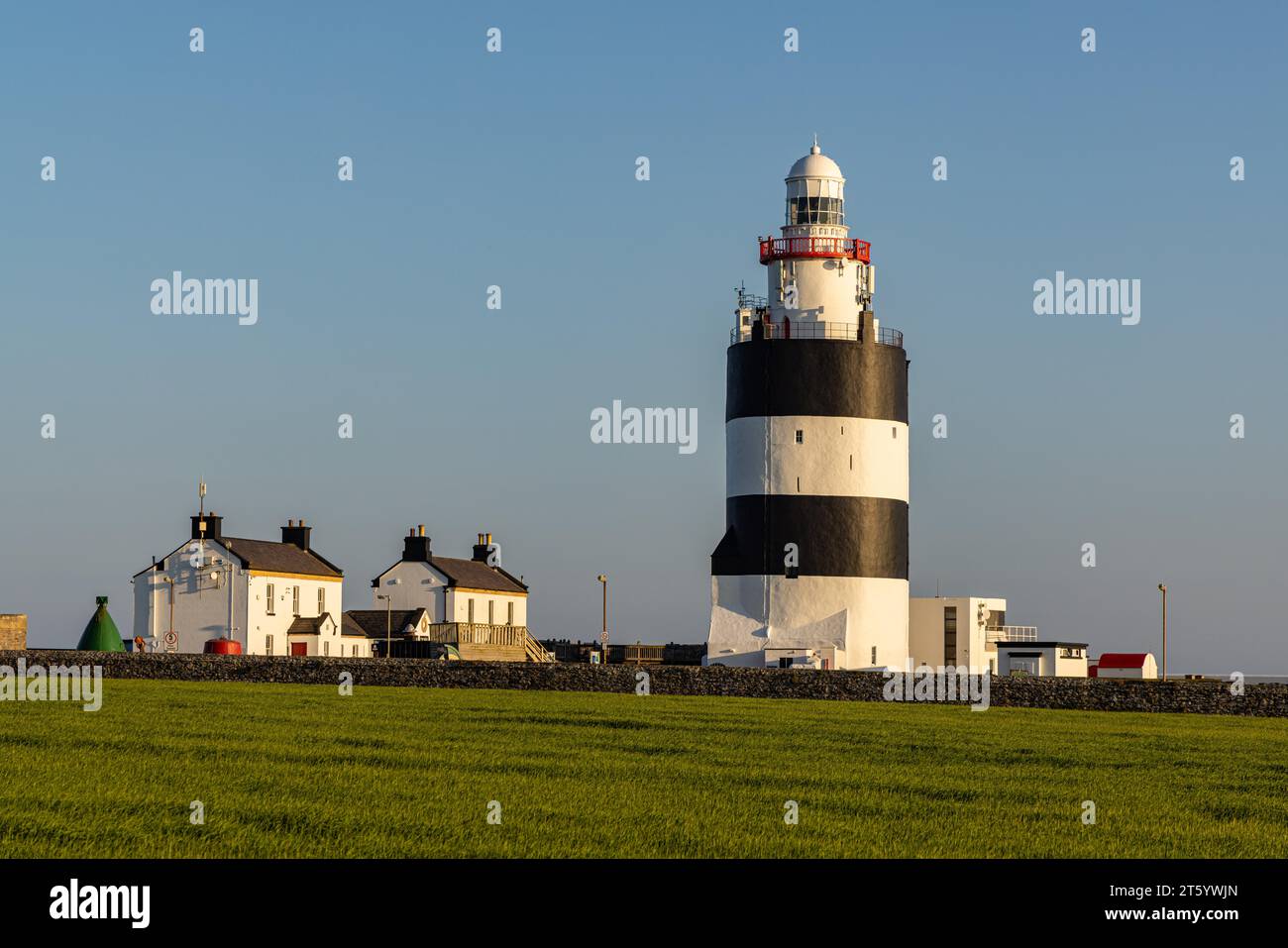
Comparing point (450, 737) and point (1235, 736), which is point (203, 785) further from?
point (1235, 736)

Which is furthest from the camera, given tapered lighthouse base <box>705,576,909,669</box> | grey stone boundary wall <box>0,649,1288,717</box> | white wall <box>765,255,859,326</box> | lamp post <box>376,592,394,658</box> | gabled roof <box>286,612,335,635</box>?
gabled roof <box>286,612,335,635</box>

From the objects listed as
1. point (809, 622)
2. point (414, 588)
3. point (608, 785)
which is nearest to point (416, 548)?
point (414, 588)

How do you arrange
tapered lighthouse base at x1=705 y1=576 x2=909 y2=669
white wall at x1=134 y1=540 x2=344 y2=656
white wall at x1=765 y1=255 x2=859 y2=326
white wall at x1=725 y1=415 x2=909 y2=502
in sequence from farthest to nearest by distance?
white wall at x1=134 y1=540 x2=344 y2=656 → white wall at x1=765 y1=255 x2=859 y2=326 → tapered lighthouse base at x1=705 y1=576 x2=909 y2=669 → white wall at x1=725 y1=415 x2=909 y2=502

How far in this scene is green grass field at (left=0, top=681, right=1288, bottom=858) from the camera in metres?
15.6

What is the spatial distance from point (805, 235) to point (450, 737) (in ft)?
121

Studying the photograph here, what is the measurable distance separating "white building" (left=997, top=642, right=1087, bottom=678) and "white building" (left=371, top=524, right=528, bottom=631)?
90.0 ft

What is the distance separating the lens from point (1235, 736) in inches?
1312

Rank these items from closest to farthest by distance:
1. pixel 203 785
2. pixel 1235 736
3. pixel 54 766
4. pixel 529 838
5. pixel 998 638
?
pixel 529 838
pixel 203 785
pixel 54 766
pixel 1235 736
pixel 998 638

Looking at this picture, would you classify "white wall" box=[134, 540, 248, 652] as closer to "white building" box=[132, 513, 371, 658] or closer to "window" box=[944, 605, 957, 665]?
"white building" box=[132, 513, 371, 658]

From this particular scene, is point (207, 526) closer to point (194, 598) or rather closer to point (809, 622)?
point (194, 598)

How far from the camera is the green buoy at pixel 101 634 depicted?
58.7 meters

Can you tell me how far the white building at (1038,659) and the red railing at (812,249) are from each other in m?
15.7

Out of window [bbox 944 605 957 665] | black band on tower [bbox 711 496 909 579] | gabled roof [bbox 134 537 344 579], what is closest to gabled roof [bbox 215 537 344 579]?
gabled roof [bbox 134 537 344 579]
